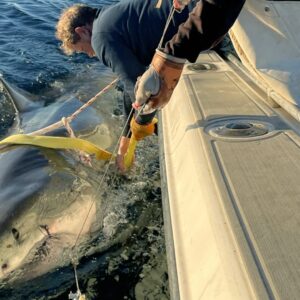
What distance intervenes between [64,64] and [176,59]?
5.22 metres

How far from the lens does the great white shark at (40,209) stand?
104 inches

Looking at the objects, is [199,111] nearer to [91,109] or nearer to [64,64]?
[91,109]

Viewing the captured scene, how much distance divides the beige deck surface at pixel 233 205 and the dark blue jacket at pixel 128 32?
51 cm

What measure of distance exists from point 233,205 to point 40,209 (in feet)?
4.42

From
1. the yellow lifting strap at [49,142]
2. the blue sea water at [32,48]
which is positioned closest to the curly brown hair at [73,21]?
the yellow lifting strap at [49,142]

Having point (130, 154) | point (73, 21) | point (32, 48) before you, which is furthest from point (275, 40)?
point (32, 48)

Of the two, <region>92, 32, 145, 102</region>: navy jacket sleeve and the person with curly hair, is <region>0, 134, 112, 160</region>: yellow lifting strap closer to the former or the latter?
the person with curly hair

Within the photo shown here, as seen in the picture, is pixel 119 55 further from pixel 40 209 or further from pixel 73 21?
pixel 40 209

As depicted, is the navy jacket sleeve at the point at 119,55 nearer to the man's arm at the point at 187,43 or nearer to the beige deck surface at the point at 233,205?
the beige deck surface at the point at 233,205

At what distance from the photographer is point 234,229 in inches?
69.1

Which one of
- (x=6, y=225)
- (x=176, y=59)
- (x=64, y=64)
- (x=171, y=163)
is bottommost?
(x=64, y=64)

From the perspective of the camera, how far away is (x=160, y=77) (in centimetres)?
226

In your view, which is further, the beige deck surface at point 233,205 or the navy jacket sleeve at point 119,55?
the navy jacket sleeve at point 119,55

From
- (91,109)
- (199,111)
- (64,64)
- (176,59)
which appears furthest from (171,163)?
(64,64)
